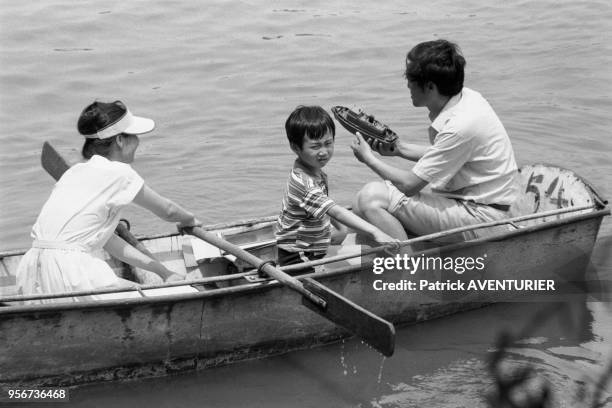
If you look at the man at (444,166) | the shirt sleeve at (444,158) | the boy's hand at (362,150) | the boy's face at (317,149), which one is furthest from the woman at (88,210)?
the shirt sleeve at (444,158)

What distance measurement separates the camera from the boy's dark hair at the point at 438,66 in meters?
5.10

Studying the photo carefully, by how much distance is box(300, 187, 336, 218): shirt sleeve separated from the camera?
5.03 m

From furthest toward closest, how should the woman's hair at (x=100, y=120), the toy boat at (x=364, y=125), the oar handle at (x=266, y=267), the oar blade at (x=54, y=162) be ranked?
the oar blade at (x=54, y=162) < the toy boat at (x=364, y=125) < the woman's hair at (x=100, y=120) < the oar handle at (x=266, y=267)

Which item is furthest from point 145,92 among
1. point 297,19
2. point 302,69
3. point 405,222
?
point 405,222

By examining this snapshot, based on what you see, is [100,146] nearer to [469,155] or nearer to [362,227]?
[362,227]

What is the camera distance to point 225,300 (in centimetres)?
476

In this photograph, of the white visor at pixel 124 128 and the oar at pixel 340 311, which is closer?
the oar at pixel 340 311

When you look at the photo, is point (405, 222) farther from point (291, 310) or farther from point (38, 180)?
point (38, 180)

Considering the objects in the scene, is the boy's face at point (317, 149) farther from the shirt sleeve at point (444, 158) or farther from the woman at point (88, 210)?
the woman at point (88, 210)

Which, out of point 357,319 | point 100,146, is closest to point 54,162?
point 100,146

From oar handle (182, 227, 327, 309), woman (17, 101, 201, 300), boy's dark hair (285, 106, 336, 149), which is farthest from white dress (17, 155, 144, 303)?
boy's dark hair (285, 106, 336, 149)

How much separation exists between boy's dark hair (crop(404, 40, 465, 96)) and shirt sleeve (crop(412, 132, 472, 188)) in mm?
293

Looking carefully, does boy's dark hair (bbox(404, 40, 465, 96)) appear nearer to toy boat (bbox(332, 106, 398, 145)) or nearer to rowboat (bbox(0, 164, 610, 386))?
toy boat (bbox(332, 106, 398, 145))

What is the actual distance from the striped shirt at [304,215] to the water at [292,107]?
643 millimetres
